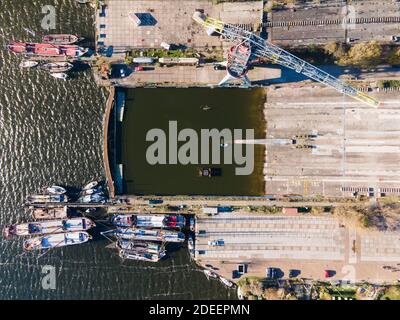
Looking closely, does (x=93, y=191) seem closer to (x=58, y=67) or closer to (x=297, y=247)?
(x=58, y=67)

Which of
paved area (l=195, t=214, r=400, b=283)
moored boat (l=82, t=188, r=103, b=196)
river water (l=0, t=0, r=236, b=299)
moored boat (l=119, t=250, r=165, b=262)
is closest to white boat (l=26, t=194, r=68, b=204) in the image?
river water (l=0, t=0, r=236, b=299)

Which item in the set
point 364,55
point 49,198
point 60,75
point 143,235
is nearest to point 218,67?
point 364,55

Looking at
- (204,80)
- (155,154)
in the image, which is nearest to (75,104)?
(155,154)

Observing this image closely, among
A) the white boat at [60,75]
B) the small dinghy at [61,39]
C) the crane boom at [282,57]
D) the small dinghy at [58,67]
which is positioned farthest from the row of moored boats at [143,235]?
the small dinghy at [61,39]

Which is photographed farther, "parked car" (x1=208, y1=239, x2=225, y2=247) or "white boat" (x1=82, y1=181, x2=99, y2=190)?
"white boat" (x1=82, y1=181, x2=99, y2=190)

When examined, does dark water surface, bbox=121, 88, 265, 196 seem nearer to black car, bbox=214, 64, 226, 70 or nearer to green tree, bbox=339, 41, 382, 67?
black car, bbox=214, 64, 226, 70
